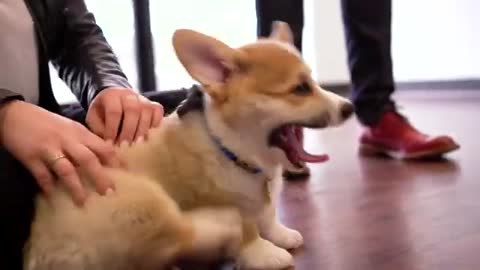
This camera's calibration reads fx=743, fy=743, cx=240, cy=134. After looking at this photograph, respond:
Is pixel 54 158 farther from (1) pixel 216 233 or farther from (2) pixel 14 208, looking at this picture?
(1) pixel 216 233

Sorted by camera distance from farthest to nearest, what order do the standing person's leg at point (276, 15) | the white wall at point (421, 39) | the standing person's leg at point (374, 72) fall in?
the white wall at point (421, 39) → the standing person's leg at point (374, 72) → the standing person's leg at point (276, 15)

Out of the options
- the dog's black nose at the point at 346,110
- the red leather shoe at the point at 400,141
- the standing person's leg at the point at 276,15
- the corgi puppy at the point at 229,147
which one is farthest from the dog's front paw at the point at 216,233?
the red leather shoe at the point at 400,141

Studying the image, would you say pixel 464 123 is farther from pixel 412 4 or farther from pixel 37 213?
pixel 37 213

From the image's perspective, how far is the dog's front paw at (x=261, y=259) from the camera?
3.47 ft

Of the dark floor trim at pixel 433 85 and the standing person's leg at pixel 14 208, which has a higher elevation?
the standing person's leg at pixel 14 208

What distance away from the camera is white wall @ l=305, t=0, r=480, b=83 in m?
3.74

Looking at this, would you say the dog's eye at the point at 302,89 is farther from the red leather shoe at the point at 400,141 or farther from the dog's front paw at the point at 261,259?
the red leather shoe at the point at 400,141

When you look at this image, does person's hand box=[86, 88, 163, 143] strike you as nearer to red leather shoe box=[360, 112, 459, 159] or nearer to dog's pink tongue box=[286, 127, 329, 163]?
dog's pink tongue box=[286, 127, 329, 163]

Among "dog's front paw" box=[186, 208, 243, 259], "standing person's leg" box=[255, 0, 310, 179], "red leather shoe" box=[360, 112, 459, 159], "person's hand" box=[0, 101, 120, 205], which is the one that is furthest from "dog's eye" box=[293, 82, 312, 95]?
"red leather shoe" box=[360, 112, 459, 159]

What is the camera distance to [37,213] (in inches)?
35.2

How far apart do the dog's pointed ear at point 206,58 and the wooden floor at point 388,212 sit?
293 millimetres

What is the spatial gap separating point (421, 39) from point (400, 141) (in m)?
2.15

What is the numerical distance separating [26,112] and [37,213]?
12cm

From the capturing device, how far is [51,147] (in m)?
0.86
